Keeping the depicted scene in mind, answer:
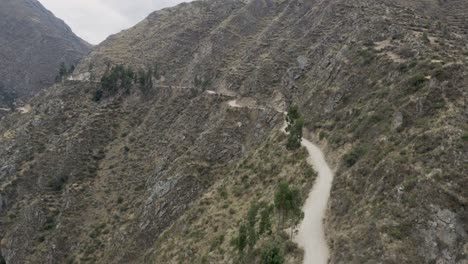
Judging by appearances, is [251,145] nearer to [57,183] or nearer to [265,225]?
[265,225]

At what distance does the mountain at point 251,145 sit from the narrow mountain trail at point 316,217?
146cm

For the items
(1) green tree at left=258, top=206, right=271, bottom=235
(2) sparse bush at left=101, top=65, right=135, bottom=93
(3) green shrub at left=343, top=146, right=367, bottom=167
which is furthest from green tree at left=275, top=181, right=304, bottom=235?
(2) sparse bush at left=101, top=65, right=135, bottom=93

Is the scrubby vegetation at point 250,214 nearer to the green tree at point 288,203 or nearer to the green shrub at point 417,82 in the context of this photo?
the green tree at point 288,203

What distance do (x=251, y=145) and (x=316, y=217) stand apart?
125 ft

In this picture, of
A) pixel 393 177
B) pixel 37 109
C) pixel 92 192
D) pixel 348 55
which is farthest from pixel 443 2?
pixel 37 109

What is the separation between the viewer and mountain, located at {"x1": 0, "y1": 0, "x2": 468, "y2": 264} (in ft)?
141

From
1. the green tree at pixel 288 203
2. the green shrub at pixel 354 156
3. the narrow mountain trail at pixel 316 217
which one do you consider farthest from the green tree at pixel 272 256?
the green shrub at pixel 354 156

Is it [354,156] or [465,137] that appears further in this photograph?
[354,156]

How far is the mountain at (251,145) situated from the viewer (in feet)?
141

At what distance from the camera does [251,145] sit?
85.9m

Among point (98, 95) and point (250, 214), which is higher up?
point (98, 95)

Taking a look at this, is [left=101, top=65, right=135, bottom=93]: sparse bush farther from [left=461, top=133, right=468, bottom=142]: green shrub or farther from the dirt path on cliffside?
[left=461, top=133, right=468, bottom=142]: green shrub

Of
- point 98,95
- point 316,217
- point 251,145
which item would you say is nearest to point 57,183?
point 98,95

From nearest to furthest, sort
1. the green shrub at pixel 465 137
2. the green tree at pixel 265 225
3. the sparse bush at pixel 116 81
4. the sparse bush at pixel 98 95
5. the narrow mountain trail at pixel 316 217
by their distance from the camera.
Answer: the narrow mountain trail at pixel 316 217
the green shrub at pixel 465 137
the green tree at pixel 265 225
the sparse bush at pixel 98 95
the sparse bush at pixel 116 81
